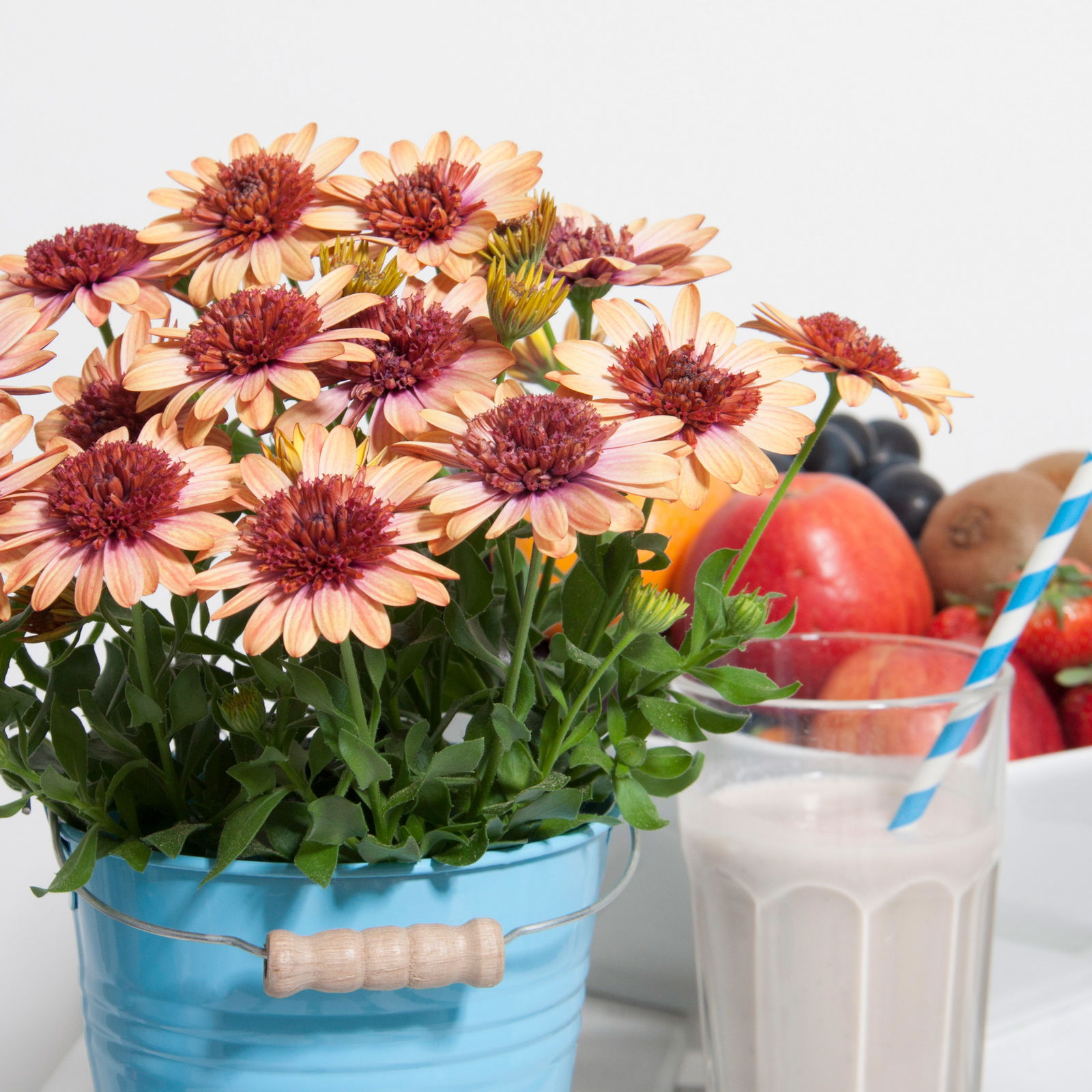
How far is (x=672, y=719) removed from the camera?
269 mm

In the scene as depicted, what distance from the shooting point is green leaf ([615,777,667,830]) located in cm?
27

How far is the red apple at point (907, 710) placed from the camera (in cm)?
37

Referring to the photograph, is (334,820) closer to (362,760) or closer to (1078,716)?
(362,760)

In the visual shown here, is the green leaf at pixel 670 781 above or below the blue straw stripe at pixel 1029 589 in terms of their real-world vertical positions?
below

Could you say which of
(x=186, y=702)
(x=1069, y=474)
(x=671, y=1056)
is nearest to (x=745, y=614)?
(x=186, y=702)

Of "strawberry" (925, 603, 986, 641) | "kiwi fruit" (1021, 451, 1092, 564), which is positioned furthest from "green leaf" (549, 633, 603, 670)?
"kiwi fruit" (1021, 451, 1092, 564)

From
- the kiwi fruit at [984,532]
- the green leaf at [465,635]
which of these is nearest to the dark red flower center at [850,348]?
the green leaf at [465,635]

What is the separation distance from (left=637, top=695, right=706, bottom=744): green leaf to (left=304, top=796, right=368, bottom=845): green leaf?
69 mm

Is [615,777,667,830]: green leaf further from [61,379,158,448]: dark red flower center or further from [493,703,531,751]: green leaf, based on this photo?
[61,379,158,448]: dark red flower center

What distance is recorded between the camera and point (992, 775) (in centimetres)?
40

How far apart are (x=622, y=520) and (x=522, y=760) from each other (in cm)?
7

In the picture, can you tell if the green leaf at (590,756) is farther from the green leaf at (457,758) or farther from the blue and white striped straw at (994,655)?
the blue and white striped straw at (994,655)

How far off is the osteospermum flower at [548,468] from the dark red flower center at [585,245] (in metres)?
0.06

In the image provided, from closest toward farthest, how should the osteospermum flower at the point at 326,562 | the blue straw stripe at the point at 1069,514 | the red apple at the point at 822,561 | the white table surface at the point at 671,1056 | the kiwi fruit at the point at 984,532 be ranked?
the osteospermum flower at the point at 326,562 < the blue straw stripe at the point at 1069,514 < the white table surface at the point at 671,1056 < the red apple at the point at 822,561 < the kiwi fruit at the point at 984,532
